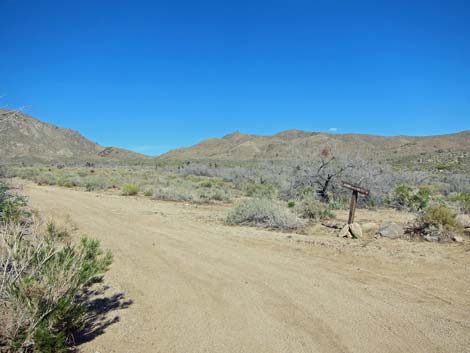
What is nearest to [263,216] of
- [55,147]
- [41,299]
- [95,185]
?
[41,299]

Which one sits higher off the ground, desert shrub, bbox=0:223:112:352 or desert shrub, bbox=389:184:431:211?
desert shrub, bbox=389:184:431:211

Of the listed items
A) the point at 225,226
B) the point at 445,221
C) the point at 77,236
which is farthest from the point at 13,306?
the point at 445,221

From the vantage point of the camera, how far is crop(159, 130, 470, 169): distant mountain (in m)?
64.2

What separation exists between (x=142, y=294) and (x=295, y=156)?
1791 centimetres

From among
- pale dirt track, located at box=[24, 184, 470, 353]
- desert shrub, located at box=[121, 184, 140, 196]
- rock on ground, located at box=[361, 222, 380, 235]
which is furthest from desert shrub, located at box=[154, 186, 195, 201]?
rock on ground, located at box=[361, 222, 380, 235]

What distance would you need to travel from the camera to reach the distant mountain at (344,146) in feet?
211

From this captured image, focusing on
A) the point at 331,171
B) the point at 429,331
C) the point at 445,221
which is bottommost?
the point at 429,331

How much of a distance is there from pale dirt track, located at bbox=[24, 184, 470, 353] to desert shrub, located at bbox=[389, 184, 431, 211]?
7287 millimetres

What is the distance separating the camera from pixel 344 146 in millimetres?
93938

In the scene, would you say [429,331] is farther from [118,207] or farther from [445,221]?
[118,207]

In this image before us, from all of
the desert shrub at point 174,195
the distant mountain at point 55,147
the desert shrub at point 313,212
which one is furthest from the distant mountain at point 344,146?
the desert shrub at point 313,212

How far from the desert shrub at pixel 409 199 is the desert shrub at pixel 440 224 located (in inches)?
225

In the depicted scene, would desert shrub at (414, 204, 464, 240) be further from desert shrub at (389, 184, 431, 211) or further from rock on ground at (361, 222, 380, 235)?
desert shrub at (389, 184, 431, 211)

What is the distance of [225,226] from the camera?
12.2m
